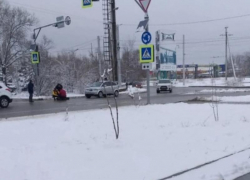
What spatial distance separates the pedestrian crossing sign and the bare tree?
27.5 meters

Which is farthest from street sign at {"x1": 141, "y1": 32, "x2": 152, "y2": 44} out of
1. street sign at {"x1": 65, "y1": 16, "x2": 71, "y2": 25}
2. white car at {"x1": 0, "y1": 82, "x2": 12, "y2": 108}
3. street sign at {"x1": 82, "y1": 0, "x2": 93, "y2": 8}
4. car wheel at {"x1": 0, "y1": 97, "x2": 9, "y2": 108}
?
street sign at {"x1": 65, "y1": 16, "x2": 71, "y2": 25}

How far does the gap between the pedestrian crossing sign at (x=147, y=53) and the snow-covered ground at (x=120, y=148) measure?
5.14 metres

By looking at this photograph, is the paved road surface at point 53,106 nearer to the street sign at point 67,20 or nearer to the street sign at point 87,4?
the street sign at point 87,4

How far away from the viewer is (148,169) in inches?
218

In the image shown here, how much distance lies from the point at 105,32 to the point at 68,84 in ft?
33.9

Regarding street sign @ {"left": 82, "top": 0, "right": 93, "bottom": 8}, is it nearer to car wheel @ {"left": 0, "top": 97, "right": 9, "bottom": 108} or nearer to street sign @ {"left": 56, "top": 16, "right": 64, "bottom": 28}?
street sign @ {"left": 56, "top": 16, "right": 64, "bottom": 28}

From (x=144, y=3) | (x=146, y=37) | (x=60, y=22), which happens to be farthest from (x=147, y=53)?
(x=60, y=22)

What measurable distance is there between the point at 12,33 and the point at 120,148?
36.3m

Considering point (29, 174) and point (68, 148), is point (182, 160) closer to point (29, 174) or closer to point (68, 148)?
point (68, 148)

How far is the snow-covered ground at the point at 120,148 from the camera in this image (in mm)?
5305

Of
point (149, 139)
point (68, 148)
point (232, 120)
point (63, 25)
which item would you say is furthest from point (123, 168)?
point (63, 25)

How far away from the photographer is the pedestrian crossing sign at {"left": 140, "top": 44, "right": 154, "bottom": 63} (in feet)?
48.5

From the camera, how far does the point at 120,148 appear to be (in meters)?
6.77

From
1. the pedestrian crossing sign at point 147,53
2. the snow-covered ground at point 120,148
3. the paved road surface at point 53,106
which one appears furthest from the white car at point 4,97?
the snow-covered ground at point 120,148
